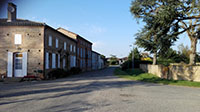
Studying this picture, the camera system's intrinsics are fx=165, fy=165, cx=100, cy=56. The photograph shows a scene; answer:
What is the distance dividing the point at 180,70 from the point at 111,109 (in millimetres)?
14412

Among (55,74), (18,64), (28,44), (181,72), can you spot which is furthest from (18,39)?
(181,72)

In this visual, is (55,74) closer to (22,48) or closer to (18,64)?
(18,64)

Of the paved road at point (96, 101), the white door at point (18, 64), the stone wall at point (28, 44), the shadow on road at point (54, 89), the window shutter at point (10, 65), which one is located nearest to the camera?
the paved road at point (96, 101)

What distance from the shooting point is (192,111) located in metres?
6.07

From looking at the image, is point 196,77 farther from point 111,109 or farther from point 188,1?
point 111,109

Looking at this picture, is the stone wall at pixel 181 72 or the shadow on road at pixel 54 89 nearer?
the shadow on road at pixel 54 89

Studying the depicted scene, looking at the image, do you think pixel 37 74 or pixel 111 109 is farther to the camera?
pixel 37 74

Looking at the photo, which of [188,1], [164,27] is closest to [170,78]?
[164,27]

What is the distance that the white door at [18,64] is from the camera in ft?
61.7

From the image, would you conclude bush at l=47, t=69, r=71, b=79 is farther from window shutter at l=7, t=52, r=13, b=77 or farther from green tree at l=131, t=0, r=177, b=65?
green tree at l=131, t=0, r=177, b=65

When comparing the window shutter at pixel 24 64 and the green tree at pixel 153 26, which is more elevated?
the green tree at pixel 153 26

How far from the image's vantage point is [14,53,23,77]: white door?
18798 mm

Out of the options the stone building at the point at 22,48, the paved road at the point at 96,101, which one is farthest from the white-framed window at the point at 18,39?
the paved road at the point at 96,101

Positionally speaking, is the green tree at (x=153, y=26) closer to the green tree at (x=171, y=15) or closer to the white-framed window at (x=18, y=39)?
the green tree at (x=171, y=15)
